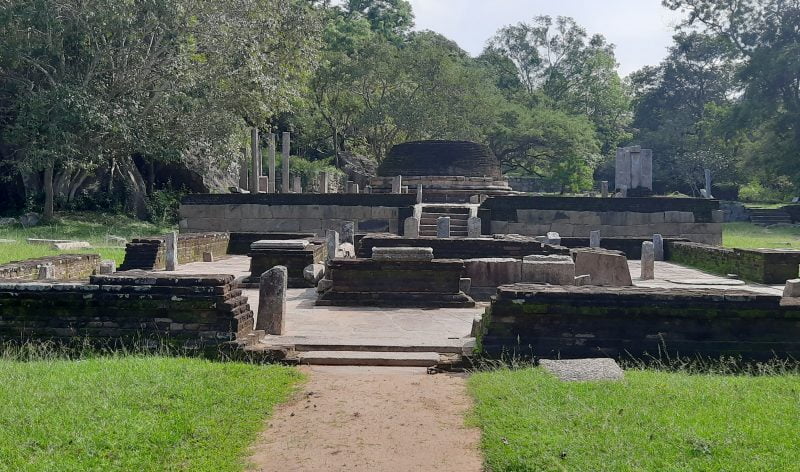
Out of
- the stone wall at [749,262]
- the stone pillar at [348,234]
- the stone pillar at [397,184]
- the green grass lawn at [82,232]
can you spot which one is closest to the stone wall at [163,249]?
the green grass lawn at [82,232]

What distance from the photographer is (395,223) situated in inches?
964

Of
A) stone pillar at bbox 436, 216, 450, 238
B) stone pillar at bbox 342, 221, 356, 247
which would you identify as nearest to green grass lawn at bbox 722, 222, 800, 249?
stone pillar at bbox 436, 216, 450, 238

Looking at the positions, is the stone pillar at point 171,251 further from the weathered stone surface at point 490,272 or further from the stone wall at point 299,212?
the stone wall at point 299,212

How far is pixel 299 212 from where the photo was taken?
24828mm

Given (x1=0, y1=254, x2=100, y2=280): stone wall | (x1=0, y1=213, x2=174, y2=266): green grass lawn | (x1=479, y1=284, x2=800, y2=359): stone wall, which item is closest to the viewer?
(x1=479, y1=284, x2=800, y2=359): stone wall

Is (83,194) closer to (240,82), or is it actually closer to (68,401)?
(240,82)

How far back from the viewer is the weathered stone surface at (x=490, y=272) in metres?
12.2

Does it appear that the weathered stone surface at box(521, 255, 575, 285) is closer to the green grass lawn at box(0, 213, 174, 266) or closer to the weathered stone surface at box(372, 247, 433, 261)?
the weathered stone surface at box(372, 247, 433, 261)

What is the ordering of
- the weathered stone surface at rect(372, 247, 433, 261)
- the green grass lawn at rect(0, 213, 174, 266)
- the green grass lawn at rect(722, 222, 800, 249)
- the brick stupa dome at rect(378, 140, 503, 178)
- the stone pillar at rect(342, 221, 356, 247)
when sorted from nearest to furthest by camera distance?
1. the weathered stone surface at rect(372, 247, 433, 261)
2. the green grass lawn at rect(0, 213, 174, 266)
3. the stone pillar at rect(342, 221, 356, 247)
4. the green grass lawn at rect(722, 222, 800, 249)
5. the brick stupa dome at rect(378, 140, 503, 178)

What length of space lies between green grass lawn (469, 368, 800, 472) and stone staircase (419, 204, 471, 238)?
17.2 meters

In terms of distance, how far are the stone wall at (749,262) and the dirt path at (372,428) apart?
10.0 m

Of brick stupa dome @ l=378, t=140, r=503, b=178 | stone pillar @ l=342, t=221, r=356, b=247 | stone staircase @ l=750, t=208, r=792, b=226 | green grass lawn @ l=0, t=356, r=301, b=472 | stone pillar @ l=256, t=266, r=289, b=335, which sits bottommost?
green grass lawn @ l=0, t=356, r=301, b=472

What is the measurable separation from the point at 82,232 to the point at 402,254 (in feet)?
50.6

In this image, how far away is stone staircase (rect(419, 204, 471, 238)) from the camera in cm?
2345
